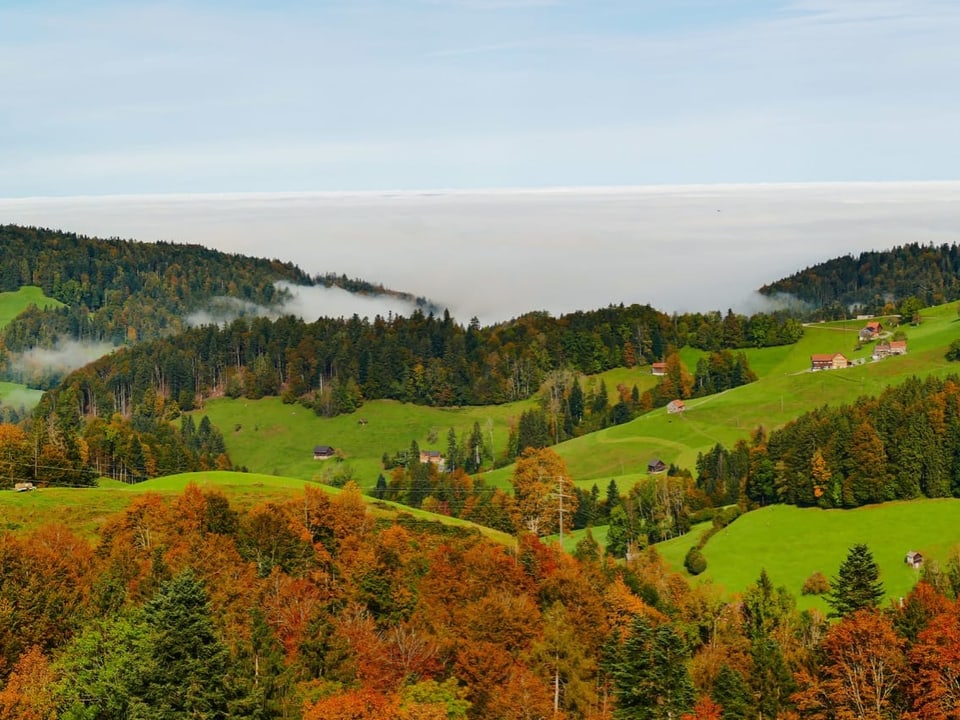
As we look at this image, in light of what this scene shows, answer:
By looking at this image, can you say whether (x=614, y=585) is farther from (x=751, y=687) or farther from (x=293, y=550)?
(x=293, y=550)

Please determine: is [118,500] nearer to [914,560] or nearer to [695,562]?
[695,562]

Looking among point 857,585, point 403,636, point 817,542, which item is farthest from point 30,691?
point 817,542

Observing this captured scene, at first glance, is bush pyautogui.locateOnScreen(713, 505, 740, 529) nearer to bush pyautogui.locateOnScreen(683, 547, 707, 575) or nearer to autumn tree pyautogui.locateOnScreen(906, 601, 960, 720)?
bush pyautogui.locateOnScreen(683, 547, 707, 575)

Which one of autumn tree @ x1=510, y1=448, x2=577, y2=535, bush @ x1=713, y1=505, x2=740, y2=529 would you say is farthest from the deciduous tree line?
autumn tree @ x1=510, y1=448, x2=577, y2=535

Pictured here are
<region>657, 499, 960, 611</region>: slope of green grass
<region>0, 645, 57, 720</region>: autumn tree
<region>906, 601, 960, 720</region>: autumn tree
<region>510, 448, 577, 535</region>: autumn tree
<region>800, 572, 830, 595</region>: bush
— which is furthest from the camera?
<region>510, 448, 577, 535</region>: autumn tree

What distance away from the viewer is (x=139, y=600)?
85688mm

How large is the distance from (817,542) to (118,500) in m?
90.1

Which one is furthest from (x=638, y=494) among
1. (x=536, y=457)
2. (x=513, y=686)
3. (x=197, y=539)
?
(x=513, y=686)

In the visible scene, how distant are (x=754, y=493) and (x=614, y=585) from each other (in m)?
81.8

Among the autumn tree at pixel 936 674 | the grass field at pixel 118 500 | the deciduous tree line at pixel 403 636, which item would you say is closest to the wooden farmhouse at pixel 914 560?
the deciduous tree line at pixel 403 636

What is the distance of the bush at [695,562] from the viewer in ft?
487

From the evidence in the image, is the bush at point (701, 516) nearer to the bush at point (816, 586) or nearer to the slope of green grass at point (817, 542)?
the slope of green grass at point (817, 542)

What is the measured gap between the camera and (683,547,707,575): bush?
148375 mm

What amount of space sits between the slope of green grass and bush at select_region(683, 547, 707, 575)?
1.08 m
